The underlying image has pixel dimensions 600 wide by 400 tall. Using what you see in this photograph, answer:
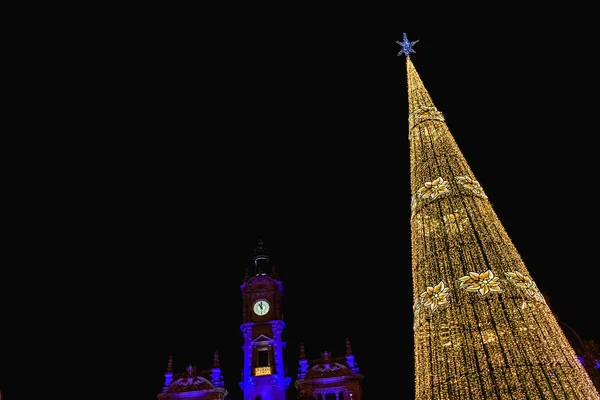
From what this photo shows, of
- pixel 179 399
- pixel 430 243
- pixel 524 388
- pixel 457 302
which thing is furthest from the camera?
pixel 179 399

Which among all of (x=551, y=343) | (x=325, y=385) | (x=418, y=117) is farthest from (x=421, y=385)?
(x=325, y=385)

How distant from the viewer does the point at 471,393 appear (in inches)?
383

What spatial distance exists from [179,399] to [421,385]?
24828 millimetres

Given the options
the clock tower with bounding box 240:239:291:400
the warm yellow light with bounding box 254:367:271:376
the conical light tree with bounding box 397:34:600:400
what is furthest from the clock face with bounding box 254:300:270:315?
the conical light tree with bounding box 397:34:600:400

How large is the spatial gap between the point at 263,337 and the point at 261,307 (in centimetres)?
234

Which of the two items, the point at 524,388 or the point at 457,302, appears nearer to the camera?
the point at 524,388

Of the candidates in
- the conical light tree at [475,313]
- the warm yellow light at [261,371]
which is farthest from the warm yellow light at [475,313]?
the warm yellow light at [261,371]

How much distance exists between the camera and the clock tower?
33000 millimetres

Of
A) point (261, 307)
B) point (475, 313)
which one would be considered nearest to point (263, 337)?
point (261, 307)

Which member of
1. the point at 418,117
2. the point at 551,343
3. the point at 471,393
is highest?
the point at 418,117

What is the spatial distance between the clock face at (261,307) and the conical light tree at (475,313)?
25857mm

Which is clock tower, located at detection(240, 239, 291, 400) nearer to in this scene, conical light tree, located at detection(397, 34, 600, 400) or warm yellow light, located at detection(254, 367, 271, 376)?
warm yellow light, located at detection(254, 367, 271, 376)

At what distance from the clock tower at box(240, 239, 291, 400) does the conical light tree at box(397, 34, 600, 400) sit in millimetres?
24137

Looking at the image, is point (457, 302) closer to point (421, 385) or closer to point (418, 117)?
point (421, 385)
